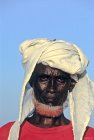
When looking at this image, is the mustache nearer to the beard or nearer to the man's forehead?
the beard

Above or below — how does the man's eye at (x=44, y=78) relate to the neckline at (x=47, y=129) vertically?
above

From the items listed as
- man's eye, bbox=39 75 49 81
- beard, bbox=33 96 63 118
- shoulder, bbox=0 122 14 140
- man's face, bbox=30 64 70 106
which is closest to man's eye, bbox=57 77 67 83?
man's face, bbox=30 64 70 106

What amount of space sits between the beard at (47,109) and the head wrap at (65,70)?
0.41 ft

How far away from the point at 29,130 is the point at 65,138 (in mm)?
354

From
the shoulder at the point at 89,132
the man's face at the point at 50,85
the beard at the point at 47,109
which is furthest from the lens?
the shoulder at the point at 89,132

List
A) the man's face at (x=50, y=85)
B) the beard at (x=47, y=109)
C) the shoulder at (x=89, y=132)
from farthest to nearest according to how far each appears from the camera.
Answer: the shoulder at (x=89, y=132), the beard at (x=47, y=109), the man's face at (x=50, y=85)

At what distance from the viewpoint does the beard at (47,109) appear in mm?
8805

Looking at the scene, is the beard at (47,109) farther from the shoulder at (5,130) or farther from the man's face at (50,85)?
the shoulder at (5,130)

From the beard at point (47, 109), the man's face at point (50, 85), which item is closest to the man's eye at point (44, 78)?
the man's face at point (50, 85)

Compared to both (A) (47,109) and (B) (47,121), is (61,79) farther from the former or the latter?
(B) (47,121)

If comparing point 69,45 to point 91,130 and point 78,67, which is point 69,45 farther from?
point 91,130

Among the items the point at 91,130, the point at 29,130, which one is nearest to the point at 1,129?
the point at 29,130

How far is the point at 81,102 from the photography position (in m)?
9.02

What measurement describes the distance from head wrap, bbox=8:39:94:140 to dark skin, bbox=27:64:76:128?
2.4 inches
